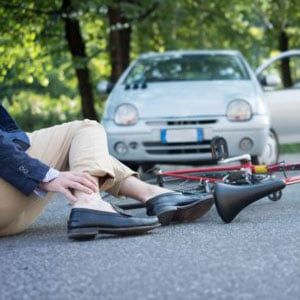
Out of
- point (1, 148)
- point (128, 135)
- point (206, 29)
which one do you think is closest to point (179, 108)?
point (128, 135)

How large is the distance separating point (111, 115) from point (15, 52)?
3.86m

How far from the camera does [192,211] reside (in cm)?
481

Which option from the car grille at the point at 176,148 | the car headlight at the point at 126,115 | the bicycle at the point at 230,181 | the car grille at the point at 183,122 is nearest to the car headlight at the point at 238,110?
the car grille at the point at 183,122

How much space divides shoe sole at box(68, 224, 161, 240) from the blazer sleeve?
319 millimetres

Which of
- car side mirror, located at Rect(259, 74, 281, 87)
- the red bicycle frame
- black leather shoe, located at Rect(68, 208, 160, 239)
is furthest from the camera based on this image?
car side mirror, located at Rect(259, 74, 281, 87)

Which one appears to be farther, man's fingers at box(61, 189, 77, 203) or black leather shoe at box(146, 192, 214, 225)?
black leather shoe at box(146, 192, 214, 225)

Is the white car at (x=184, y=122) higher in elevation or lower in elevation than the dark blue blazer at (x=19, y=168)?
lower

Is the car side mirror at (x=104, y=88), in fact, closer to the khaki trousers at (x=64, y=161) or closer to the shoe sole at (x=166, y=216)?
the khaki trousers at (x=64, y=161)

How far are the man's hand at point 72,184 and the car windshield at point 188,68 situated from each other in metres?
5.74

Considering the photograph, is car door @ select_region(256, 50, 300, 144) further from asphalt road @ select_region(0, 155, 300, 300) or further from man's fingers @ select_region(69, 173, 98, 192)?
man's fingers @ select_region(69, 173, 98, 192)

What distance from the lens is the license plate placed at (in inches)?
340

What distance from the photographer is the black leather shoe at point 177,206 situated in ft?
15.2

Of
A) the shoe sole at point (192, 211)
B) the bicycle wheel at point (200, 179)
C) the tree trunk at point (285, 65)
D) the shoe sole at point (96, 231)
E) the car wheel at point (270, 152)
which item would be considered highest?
the shoe sole at point (96, 231)

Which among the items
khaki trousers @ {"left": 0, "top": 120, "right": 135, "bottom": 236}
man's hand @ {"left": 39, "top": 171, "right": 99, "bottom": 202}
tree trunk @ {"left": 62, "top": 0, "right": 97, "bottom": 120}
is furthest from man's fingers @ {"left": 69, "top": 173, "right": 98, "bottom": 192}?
tree trunk @ {"left": 62, "top": 0, "right": 97, "bottom": 120}
